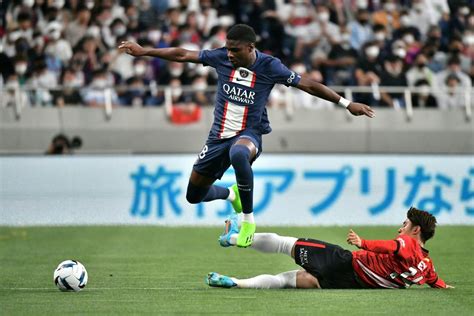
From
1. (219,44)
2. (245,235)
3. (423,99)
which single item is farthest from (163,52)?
(219,44)

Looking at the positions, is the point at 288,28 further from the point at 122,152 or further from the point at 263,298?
the point at 263,298

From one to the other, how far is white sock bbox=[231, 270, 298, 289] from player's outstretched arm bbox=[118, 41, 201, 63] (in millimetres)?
2459

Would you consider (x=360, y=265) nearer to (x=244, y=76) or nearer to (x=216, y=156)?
(x=216, y=156)

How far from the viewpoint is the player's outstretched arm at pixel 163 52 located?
1110 centimetres

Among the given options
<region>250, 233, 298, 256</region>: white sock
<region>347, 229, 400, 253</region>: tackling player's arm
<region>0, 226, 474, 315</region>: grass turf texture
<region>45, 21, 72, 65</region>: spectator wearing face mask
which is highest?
<region>45, 21, 72, 65</region>: spectator wearing face mask

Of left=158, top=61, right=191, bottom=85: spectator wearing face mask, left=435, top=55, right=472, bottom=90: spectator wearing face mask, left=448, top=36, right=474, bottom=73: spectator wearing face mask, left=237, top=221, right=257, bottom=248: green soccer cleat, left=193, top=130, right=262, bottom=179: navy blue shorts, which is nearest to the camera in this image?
left=237, top=221, right=257, bottom=248: green soccer cleat

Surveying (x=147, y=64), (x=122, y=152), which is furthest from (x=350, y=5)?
(x=122, y=152)

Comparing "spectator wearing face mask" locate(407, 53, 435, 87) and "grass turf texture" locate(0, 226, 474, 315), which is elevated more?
"spectator wearing face mask" locate(407, 53, 435, 87)

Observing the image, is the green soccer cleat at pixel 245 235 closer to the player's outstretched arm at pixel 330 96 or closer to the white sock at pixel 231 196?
the white sock at pixel 231 196

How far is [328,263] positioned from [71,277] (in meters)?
2.38

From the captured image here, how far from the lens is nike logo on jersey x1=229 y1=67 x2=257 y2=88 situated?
443 inches

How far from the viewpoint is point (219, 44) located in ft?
66.8

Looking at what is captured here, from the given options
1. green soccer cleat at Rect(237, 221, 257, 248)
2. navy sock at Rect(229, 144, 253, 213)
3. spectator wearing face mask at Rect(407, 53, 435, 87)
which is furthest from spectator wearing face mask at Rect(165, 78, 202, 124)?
green soccer cleat at Rect(237, 221, 257, 248)

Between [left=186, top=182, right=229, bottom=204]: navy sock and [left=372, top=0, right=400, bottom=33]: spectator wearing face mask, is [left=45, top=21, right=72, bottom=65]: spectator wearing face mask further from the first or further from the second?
[left=186, top=182, right=229, bottom=204]: navy sock
